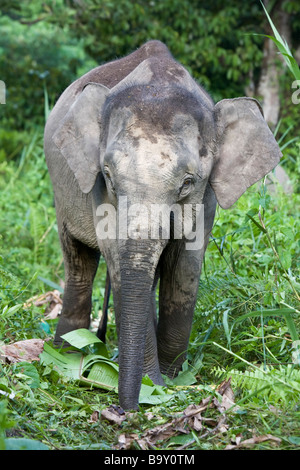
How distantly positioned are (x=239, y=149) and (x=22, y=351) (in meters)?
1.60

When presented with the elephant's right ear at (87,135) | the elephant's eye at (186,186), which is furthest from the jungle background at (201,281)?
the elephant's right ear at (87,135)

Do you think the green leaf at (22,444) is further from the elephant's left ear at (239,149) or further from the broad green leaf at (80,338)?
the elephant's left ear at (239,149)

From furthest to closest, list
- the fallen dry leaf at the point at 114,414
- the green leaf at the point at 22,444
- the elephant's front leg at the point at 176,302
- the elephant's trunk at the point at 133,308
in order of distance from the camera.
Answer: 1. the elephant's front leg at the point at 176,302
2. the elephant's trunk at the point at 133,308
3. the fallen dry leaf at the point at 114,414
4. the green leaf at the point at 22,444

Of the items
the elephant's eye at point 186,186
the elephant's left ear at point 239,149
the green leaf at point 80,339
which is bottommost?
the green leaf at point 80,339

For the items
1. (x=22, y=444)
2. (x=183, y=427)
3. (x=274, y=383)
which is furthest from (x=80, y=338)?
(x=22, y=444)

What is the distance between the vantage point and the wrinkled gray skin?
3.79m

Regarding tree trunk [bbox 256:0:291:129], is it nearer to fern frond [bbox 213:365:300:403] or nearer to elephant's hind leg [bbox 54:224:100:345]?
elephant's hind leg [bbox 54:224:100:345]

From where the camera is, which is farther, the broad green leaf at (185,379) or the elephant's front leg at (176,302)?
the elephant's front leg at (176,302)

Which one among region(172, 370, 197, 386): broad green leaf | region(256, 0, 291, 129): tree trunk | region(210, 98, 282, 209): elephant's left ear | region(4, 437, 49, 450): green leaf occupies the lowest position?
region(172, 370, 197, 386): broad green leaf

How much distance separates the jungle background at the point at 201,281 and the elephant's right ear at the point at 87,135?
88 centimetres

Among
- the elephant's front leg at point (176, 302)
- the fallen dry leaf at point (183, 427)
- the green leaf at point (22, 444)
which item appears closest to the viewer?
the green leaf at point (22, 444)

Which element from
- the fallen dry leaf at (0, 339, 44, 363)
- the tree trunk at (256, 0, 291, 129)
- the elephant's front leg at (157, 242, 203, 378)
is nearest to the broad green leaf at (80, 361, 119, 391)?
the fallen dry leaf at (0, 339, 44, 363)

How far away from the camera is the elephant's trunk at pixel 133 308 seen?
373 centimetres

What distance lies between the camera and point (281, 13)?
10.2m
